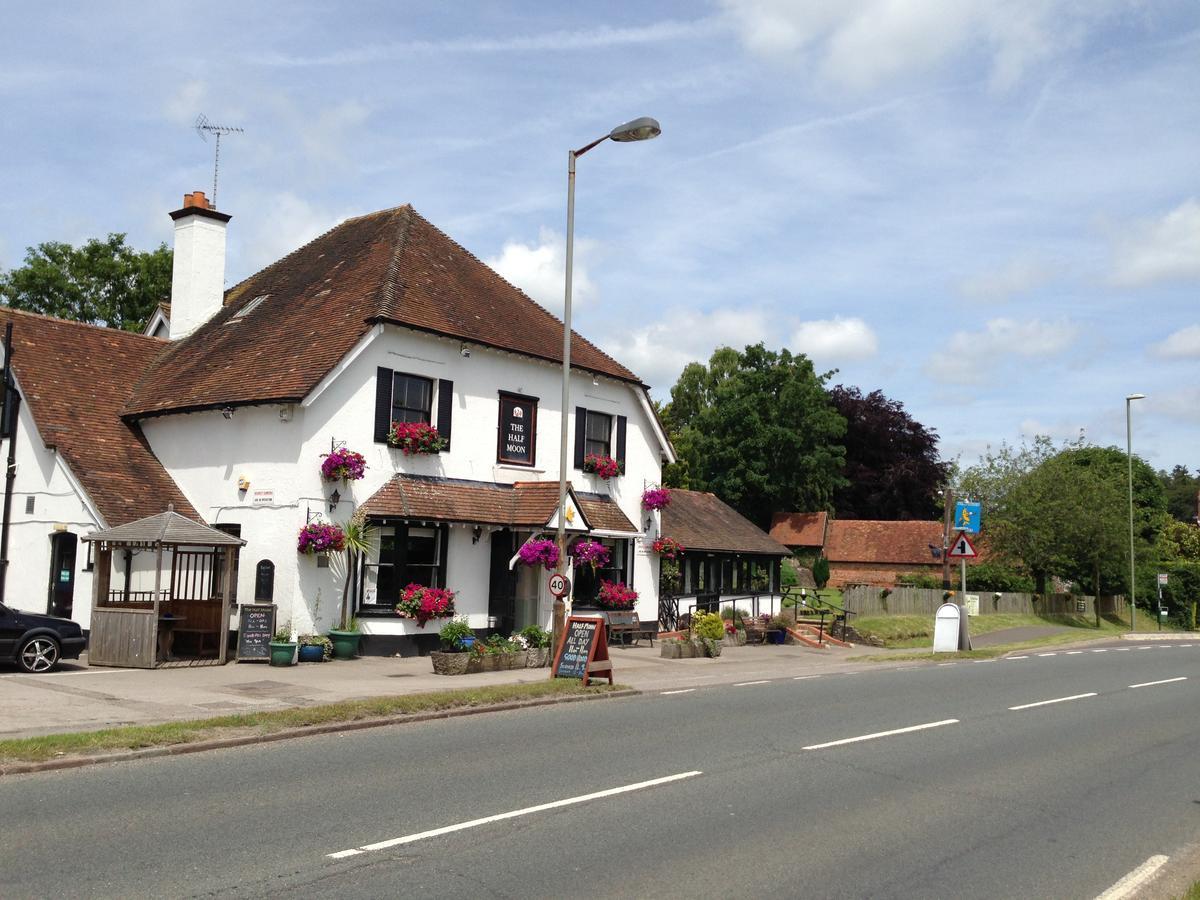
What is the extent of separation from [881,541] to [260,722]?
57811mm

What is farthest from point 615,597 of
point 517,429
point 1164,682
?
point 1164,682

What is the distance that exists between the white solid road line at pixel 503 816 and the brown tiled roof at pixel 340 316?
508 inches

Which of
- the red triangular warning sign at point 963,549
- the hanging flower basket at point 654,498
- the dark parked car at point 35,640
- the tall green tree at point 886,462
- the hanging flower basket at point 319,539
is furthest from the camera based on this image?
the tall green tree at point 886,462

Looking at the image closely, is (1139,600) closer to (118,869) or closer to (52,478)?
(52,478)

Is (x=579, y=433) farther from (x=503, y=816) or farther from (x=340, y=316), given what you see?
(x=503, y=816)

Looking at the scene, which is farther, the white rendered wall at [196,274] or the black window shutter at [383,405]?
the white rendered wall at [196,274]

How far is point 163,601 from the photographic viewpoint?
20.8 meters

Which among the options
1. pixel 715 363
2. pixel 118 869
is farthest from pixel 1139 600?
pixel 118 869

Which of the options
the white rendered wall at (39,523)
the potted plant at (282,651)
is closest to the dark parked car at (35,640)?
the potted plant at (282,651)

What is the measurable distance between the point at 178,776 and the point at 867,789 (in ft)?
20.1

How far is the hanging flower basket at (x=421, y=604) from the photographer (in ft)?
71.2

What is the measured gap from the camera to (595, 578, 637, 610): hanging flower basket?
26.8 metres

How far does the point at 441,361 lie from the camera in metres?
23.5

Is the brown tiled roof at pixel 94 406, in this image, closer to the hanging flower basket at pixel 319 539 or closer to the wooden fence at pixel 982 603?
the hanging flower basket at pixel 319 539
